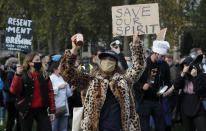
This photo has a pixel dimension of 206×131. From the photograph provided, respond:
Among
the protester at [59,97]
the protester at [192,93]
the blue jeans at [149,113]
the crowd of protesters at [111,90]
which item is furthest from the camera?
the protester at [59,97]

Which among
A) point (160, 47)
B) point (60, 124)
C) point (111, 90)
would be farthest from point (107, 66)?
point (60, 124)

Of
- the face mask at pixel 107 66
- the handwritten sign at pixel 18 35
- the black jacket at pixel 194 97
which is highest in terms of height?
the handwritten sign at pixel 18 35

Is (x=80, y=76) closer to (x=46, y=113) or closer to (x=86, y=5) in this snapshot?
(x=46, y=113)

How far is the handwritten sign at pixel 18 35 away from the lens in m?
10.7

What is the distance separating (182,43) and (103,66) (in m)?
37.3

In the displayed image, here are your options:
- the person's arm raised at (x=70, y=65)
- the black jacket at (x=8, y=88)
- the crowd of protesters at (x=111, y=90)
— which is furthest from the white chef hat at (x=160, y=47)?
the black jacket at (x=8, y=88)

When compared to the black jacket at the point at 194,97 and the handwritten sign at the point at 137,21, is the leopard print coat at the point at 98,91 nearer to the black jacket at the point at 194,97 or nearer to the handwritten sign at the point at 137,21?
the handwritten sign at the point at 137,21

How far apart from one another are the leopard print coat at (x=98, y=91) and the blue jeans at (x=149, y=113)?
2420mm

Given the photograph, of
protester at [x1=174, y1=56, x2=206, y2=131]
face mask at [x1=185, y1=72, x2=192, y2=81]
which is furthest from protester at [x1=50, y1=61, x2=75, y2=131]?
face mask at [x1=185, y1=72, x2=192, y2=81]

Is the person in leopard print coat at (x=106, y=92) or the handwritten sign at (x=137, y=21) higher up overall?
the handwritten sign at (x=137, y=21)

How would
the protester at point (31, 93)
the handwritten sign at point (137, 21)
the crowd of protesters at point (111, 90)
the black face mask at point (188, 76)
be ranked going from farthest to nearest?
the black face mask at point (188, 76) < the protester at point (31, 93) < the handwritten sign at point (137, 21) < the crowd of protesters at point (111, 90)

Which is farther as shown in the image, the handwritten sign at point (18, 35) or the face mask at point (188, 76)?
the handwritten sign at point (18, 35)

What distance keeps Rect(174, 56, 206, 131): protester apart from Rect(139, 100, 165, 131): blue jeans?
530 millimetres

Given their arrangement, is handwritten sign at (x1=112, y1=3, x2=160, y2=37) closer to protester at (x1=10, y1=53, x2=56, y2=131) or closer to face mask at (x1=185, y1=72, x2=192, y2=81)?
face mask at (x1=185, y1=72, x2=192, y2=81)
